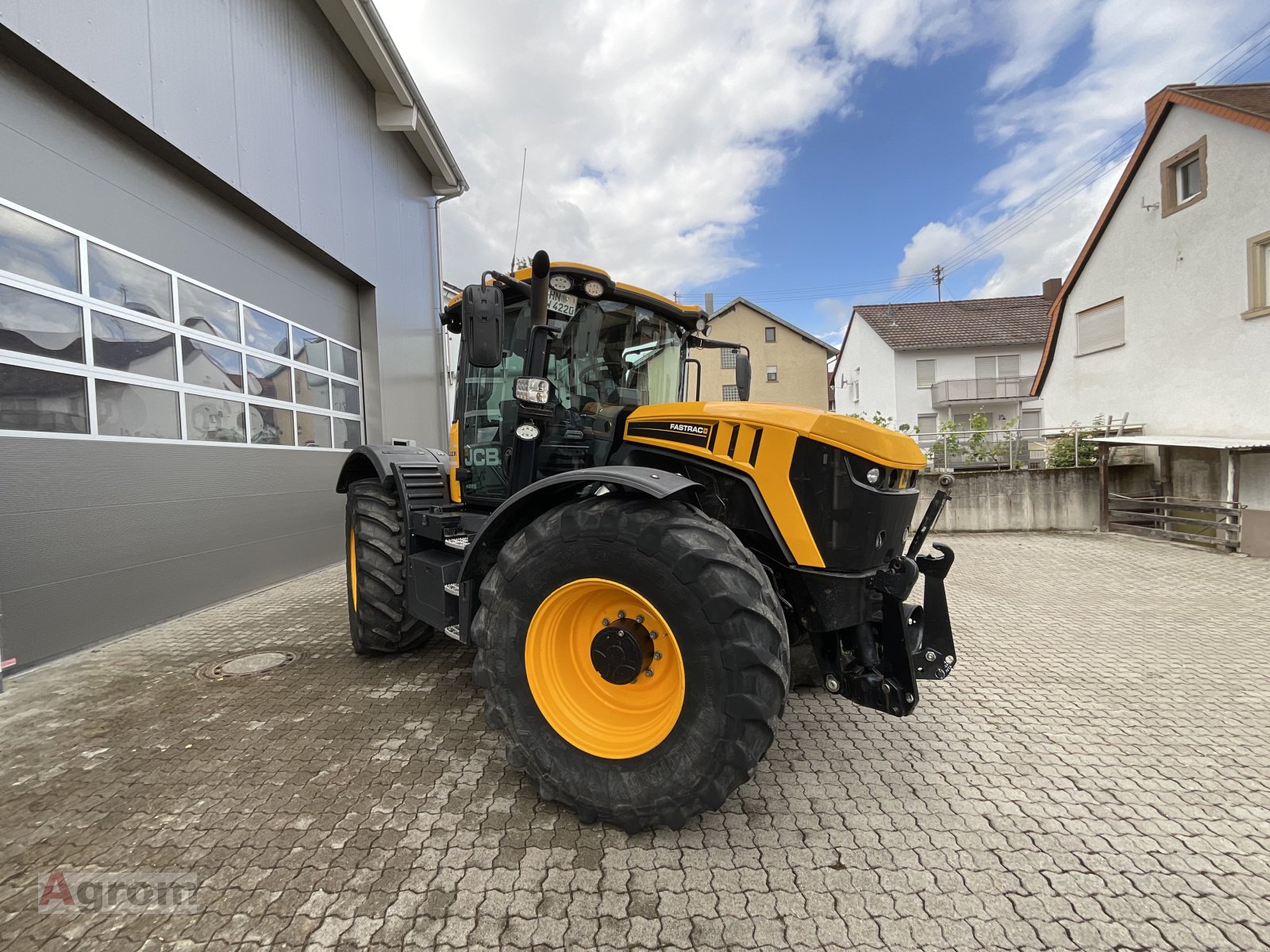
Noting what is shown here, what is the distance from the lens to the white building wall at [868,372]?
25163mm

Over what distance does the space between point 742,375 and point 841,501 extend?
159 centimetres

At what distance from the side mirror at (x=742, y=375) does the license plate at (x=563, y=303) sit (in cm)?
116

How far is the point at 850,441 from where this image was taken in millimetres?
2096

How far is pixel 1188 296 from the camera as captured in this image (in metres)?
9.87

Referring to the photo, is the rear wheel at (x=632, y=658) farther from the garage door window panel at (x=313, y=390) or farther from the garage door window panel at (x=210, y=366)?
the garage door window panel at (x=313, y=390)

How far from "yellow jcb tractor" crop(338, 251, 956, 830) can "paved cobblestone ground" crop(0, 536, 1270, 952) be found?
33cm

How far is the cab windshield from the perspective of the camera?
2742 millimetres

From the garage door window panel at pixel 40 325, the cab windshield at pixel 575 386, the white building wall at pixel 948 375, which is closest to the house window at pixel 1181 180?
the cab windshield at pixel 575 386

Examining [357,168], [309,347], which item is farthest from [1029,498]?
[357,168]

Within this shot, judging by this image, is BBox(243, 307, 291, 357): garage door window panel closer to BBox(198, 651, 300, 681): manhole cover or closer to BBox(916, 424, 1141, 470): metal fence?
BBox(198, 651, 300, 681): manhole cover

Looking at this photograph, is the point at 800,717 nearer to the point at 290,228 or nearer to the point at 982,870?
the point at 982,870

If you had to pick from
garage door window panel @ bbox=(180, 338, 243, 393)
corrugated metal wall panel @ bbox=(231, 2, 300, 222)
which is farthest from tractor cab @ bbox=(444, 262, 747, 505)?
corrugated metal wall panel @ bbox=(231, 2, 300, 222)

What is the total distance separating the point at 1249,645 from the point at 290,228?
9617 mm

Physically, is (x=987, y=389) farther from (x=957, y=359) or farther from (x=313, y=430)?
(x=313, y=430)
